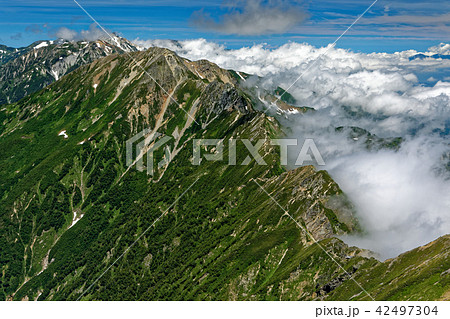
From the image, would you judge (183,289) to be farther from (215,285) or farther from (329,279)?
(329,279)

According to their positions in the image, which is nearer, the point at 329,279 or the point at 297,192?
the point at 329,279

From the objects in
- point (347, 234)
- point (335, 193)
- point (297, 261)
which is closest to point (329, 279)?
point (297, 261)

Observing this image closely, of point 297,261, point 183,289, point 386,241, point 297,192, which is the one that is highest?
point 297,192

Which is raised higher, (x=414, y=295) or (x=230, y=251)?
(x=414, y=295)
